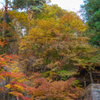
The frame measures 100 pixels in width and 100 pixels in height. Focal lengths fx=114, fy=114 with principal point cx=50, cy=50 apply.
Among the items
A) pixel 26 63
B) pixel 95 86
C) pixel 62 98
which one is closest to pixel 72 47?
pixel 95 86

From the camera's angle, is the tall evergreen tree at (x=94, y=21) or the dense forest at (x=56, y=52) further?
the tall evergreen tree at (x=94, y=21)

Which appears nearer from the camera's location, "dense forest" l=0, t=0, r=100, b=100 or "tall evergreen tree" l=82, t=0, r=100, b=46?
"dense forest" l=0, t=0, r=100, b=100

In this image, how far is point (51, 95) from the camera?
7660 millimetres

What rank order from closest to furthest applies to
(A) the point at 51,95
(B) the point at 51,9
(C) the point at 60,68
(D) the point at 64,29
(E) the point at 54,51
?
(A) the point at 51,95, (C) the point at 60,68, (E) the point at 54,51, (D) the point at 64,29, (B) the point at 51,9

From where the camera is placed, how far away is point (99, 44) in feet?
39.8

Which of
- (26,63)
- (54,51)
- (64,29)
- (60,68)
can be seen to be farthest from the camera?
(26,63)

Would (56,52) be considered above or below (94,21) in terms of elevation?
below

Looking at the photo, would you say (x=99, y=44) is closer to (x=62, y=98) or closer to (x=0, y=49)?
(x=62, y=98)

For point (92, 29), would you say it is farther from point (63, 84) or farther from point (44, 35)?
point (63, 84)

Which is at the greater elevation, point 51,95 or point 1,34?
point 1,34

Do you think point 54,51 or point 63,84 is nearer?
point 63,84

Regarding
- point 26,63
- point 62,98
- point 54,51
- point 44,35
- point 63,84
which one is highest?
Answer: point 44,35

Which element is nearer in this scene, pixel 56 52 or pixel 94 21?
pixel 94 21

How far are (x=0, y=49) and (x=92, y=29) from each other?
33.9 feet
